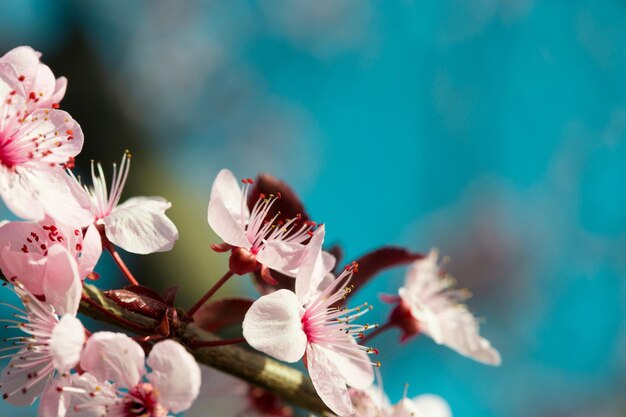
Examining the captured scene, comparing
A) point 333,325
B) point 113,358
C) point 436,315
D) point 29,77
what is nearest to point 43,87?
point 29,77

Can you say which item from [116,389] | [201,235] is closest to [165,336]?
[116,389]

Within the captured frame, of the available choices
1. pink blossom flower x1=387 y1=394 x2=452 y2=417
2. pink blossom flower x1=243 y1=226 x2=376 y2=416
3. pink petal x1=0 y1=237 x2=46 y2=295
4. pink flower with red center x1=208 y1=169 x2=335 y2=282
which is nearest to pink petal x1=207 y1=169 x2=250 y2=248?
pink flower with red center x1=208 y1=169 x2=335 y2=282

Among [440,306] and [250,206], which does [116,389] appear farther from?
[440,306]

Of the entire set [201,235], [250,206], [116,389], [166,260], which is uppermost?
[201,235]

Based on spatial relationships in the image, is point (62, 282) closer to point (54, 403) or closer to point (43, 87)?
point (54, 403)

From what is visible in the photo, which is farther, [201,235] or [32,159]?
[201,235]
